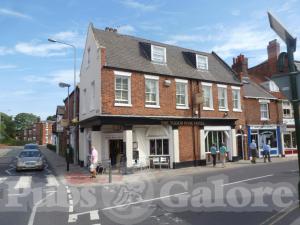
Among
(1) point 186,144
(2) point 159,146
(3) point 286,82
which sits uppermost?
(3) point 286,82

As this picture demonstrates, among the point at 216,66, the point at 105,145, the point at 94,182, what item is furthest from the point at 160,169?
the point at 216,66

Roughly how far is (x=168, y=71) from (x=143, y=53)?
230cm

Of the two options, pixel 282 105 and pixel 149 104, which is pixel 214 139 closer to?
pixel 149 104

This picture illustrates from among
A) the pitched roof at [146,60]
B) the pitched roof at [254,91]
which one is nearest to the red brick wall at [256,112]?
the pitched roof at [254,91]

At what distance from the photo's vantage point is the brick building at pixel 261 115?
2959 cm

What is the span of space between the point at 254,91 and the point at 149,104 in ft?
44.7

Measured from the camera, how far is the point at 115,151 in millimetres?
23688

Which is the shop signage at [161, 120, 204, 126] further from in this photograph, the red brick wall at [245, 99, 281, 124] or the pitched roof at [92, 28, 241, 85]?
the red brick wall at [245, 99, 281, 124]

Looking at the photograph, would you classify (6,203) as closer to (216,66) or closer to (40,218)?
(40,218)

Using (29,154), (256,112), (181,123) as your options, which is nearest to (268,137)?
(256,112)

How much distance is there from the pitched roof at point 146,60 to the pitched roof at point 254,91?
2808 mm

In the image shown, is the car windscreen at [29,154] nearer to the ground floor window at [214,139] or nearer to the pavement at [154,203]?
the pavement at [154,203]

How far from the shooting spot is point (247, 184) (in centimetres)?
1348

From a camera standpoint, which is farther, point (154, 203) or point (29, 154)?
point (29, 154)
